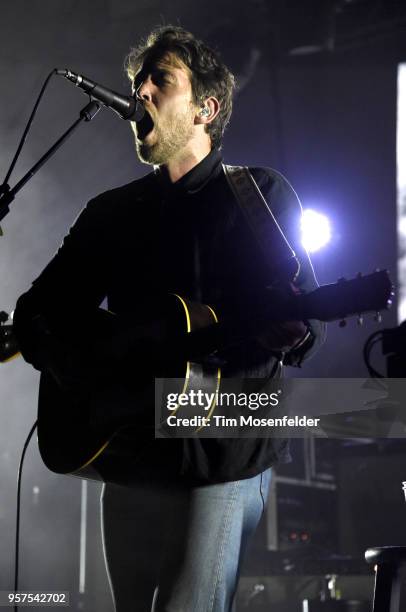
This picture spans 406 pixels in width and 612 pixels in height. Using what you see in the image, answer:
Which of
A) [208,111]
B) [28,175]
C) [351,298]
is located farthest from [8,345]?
[351,298]

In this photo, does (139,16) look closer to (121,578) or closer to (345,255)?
(345,255)

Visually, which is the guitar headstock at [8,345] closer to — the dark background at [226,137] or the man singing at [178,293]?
the man singing at [178,293]

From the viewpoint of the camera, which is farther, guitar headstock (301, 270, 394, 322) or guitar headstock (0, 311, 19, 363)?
guitar headstock (0, 311, 19, 363)

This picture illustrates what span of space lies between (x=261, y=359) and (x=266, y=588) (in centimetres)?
280

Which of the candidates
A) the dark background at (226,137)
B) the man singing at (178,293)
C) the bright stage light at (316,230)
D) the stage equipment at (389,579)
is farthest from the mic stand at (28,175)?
the bright stage light at (316,230)

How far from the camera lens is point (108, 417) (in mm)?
1878

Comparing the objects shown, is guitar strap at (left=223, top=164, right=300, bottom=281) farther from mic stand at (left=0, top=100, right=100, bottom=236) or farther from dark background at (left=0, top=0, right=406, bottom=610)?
dark background at (left=0, top=0, right=406, bottom=610)

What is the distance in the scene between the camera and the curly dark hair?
219 centimetres

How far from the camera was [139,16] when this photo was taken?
5.25 m

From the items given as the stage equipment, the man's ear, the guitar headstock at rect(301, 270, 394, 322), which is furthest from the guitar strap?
the stage equipment

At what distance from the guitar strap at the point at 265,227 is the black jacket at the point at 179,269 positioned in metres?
0.02

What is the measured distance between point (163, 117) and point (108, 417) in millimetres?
821

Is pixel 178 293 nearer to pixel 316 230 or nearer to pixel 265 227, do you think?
pixel 265 227

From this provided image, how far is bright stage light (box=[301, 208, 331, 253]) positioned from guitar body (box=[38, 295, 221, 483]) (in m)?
3.84
